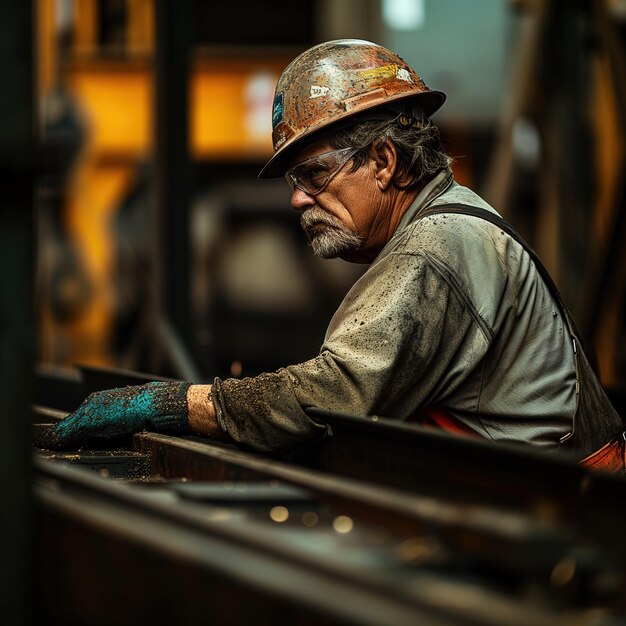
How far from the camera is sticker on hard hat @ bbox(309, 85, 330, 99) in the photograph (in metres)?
3.54

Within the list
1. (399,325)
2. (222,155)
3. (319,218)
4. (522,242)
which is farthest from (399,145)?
(222,155)

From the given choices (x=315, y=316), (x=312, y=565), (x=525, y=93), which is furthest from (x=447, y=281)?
(x=315, y=316)

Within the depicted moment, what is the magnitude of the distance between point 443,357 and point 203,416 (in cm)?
61

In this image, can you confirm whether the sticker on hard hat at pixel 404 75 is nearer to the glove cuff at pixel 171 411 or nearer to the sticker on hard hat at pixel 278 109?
the sticker on hard hat at pixel 278 109

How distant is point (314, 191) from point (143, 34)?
10340 millimetres

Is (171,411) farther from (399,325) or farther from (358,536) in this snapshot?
(358,536)

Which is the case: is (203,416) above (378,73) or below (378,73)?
below

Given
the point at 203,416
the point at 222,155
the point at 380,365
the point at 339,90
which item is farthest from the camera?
the point at 222,155

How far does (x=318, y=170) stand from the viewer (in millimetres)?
3600

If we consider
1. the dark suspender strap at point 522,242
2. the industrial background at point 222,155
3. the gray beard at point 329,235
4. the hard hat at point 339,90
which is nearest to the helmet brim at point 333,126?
the hard hat at point 339,90

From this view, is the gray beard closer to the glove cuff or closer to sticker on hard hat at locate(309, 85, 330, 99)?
sticker on hard hat at locate(309, 85, 330, 99)

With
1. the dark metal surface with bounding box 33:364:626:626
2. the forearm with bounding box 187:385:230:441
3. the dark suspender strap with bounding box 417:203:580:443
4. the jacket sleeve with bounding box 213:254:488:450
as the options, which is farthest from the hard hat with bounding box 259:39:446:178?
the dark metal surface with bounding box 33:364:626:626

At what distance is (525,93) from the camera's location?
8.07 metres

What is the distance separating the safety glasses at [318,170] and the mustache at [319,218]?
1.9 inches
